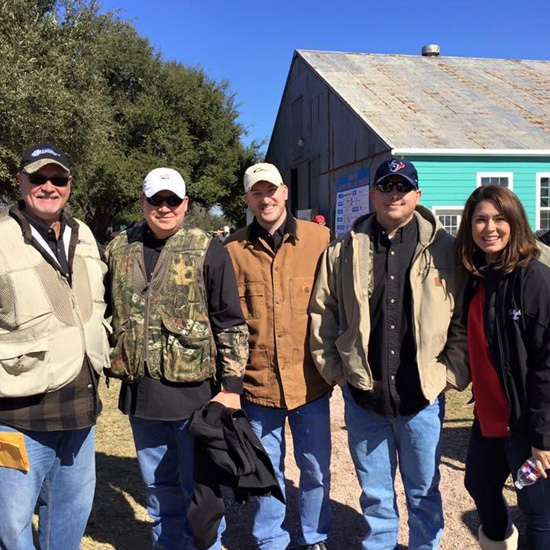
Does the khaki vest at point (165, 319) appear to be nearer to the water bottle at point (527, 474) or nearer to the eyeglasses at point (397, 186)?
the eyeglasses at point (397, 186)

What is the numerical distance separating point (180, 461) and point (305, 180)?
48.6 ft

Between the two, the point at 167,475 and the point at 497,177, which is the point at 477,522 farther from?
the point at 497,177

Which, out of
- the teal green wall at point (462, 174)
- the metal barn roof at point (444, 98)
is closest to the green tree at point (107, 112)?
the metal barn roof at point (444, 98)

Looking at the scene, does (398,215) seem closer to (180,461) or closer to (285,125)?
(180,461)

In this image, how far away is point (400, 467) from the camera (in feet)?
8.97

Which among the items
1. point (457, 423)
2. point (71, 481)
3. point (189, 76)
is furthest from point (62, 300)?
point (189, 76)

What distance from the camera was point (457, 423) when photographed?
505 cm

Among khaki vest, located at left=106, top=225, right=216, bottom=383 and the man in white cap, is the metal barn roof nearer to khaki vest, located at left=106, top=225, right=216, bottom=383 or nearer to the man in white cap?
the man in white cap

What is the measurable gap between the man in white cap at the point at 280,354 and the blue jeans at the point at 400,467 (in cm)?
28

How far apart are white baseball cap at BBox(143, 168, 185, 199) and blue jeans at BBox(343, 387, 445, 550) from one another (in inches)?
52.9

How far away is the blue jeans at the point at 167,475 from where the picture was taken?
104 inches

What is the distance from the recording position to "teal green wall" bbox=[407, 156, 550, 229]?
10984 mm

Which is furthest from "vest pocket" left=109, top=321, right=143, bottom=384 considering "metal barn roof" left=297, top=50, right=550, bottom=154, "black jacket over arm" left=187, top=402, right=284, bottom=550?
"metal barn roof" left=297, top=50, right=550, bottom=154

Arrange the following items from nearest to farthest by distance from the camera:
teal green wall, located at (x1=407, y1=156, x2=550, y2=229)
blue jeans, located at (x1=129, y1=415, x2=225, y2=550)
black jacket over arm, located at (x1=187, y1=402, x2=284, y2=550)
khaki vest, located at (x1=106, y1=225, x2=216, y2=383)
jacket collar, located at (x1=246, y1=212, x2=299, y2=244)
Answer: black jacket over arm, located at (x1=187, y1=402, x2=284, y2=550) → khaki vest, located at (x1=106, y1=225, x2=216, y2=383) → blue jeans, located at (x1=129, y1=415, x2=225, y2=550) → jacket collar, located at (x1=246, y1=212, x2=299, y2=244) → teal green wall, located at (x1=407, y1=156, x2=550, y2=229)
